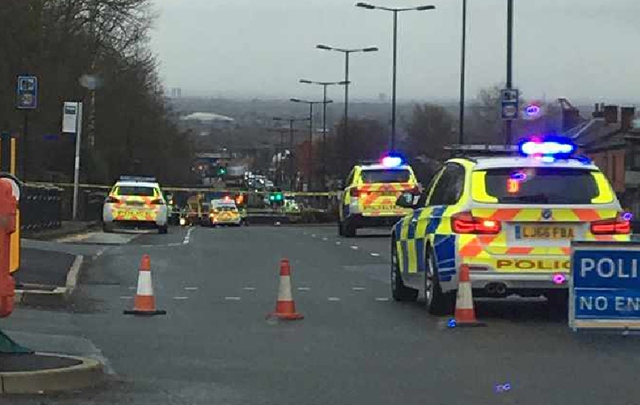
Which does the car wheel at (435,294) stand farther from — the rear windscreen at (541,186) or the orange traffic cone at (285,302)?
the orange traffic cone at (285,302)

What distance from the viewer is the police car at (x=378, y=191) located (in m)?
32.5

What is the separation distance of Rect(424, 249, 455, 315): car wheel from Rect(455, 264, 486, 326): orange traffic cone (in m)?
→ 0.60

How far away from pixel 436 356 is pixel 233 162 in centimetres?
17022

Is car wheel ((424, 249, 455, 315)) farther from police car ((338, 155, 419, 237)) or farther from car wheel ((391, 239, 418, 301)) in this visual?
police car ((338, 155, 419, 237))

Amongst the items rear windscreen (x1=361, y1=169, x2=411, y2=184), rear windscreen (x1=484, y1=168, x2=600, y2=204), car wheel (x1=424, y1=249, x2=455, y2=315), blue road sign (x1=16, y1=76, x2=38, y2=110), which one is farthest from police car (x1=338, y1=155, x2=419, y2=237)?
rear windscreen (x1=484, y1=168, x2=600, y2=204)

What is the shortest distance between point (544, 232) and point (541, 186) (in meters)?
0.50

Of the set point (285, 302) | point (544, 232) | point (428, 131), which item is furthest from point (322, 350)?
point (428, 131)

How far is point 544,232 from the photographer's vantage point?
1280 centimetres

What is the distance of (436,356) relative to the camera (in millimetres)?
10664

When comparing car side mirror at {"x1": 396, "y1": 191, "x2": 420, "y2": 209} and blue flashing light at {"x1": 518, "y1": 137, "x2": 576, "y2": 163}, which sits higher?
blue flashing light at {"x1": 518, "y1": 137, "x2": 576, "y2": 163}

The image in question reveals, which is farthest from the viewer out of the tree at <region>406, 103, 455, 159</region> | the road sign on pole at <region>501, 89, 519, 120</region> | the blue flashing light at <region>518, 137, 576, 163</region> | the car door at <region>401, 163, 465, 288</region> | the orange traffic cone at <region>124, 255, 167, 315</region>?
the tree at <region>406, 103, 455, 159</region>

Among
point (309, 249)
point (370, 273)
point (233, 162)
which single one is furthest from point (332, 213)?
point (233, 162)

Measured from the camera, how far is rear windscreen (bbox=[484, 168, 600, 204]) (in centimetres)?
1293

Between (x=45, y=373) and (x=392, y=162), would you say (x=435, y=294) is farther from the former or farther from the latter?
(x=392, y=162)
